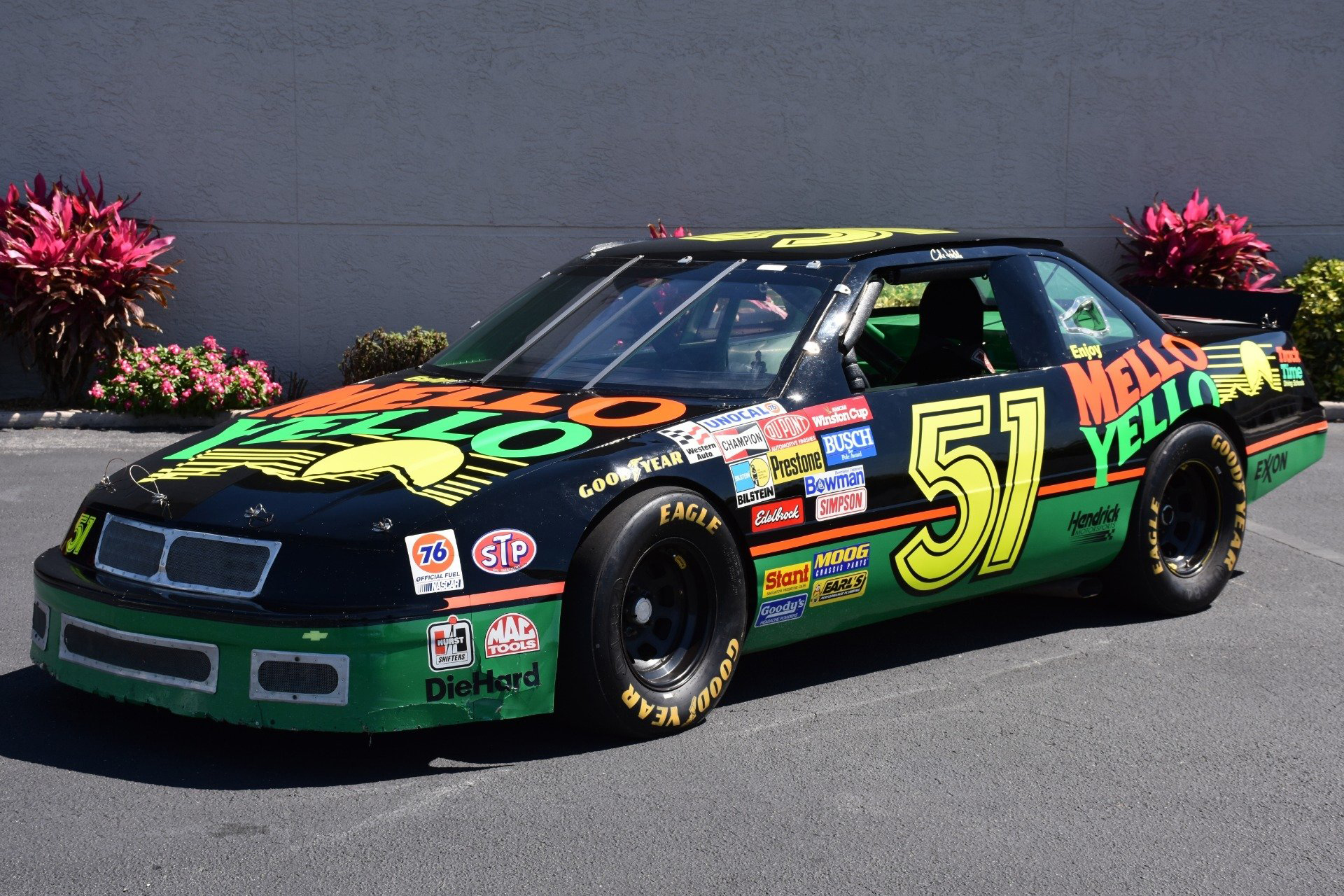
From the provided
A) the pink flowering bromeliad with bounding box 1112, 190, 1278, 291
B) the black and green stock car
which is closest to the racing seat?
the black and green stock car

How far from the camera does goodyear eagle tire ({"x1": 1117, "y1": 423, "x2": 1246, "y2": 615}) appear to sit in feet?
19.8

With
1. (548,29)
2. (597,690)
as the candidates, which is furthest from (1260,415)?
(548,29)

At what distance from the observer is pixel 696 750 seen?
14.9 feet

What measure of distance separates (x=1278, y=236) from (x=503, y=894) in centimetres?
1198

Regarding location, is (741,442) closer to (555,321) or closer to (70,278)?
(555,321)

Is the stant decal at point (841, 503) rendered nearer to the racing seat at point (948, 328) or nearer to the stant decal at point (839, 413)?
the stant decal at point (839, 413)

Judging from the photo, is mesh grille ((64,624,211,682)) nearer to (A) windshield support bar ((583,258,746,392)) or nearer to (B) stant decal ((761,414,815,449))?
(A) windshield support bar ((583,258,746,392))

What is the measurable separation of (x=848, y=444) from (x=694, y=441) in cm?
62

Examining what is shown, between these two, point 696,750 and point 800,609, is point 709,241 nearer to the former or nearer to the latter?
point 800,609

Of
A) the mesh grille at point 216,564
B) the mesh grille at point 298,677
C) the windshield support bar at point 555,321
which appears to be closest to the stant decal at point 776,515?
the windshield support bar at point 555,321

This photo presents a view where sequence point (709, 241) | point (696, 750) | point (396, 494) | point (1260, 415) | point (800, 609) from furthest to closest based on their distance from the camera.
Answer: point (1260, 415) < point (709, 241) < point (800, 609) < point (696, 750) < point (396, 494)

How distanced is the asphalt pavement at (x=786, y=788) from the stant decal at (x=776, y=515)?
25.4 inches

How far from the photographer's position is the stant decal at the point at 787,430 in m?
4.81

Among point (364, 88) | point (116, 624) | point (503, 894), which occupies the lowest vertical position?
point (503, 894)
